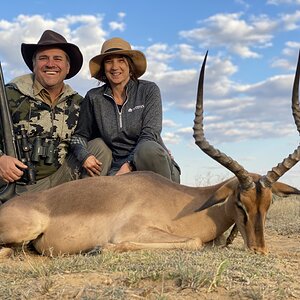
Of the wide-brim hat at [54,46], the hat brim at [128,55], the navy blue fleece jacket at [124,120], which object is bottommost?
the navy blue fleece jacket at [124,120]

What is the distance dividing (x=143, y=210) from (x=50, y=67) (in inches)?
128

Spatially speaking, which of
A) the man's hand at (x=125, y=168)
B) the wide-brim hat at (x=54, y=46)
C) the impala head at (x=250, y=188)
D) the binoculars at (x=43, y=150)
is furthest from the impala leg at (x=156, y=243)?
the wide-brim hat at (x=54, y=46)

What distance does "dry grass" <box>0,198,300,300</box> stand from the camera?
3.23 meters

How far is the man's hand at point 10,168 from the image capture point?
6.85m

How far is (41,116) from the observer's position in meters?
7.84

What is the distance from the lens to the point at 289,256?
529 centimetres

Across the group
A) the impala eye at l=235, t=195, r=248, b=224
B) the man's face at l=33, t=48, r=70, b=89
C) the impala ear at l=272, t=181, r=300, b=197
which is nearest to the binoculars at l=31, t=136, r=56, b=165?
the man's face at l=33, t=48, r=70, b=89

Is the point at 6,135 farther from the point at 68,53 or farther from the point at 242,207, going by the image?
the point at 242,207

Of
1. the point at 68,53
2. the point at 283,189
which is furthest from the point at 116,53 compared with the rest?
the point at 283,189

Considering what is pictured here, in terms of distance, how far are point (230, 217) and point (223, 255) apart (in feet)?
3.67

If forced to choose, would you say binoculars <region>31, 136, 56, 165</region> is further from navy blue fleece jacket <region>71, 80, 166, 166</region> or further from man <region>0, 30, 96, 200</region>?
navy blue fleece jacket <region>71, 80, 166, 166</region>

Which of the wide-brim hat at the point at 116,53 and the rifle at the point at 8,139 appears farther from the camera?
the wide-brim hat at the point at 116,53

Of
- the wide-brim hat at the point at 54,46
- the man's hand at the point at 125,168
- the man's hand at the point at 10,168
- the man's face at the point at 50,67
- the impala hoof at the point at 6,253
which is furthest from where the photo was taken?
the wide-brim hat at the point at 54,46

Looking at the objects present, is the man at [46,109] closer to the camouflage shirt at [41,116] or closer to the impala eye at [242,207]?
the camouflage shirt at [41,116]
